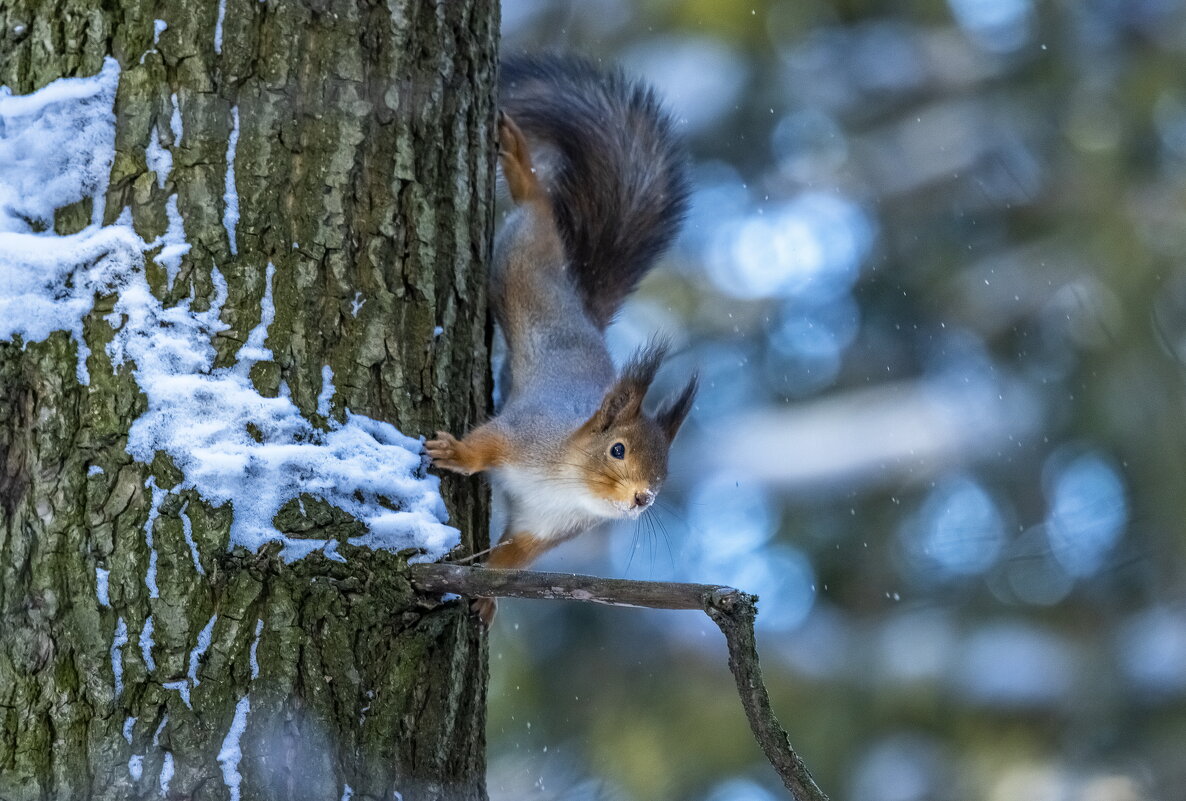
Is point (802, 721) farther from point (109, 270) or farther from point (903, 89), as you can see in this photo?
point (109, 270)

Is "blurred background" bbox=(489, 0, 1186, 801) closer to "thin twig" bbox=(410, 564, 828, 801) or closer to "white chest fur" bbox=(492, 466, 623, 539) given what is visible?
"white chest fur" bbox=(492, 466, 623, 539)

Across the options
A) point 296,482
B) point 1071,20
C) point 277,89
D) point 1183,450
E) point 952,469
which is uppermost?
point 1071,20

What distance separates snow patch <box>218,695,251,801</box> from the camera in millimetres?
1084

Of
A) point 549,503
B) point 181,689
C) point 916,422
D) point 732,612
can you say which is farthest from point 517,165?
point 916,422

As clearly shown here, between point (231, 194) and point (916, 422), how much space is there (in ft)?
11.0

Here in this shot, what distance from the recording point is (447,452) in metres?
1.40

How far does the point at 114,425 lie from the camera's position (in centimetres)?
116

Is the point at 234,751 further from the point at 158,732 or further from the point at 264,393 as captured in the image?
the point at 264,393

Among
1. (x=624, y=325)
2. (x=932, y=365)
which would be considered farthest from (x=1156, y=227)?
(x=624, y=325)

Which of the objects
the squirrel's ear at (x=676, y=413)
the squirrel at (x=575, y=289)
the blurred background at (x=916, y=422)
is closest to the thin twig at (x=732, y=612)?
the squirrel at (x=575, y=289)

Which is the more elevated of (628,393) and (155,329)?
(628,393)

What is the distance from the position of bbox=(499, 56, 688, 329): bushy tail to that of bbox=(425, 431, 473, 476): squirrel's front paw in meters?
0.67

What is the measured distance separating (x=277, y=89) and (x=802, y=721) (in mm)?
2875

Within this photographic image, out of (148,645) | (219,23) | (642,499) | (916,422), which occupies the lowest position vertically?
(148,645)
